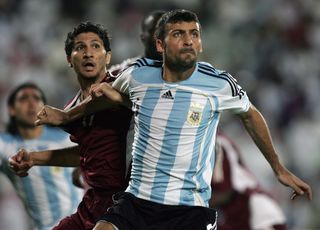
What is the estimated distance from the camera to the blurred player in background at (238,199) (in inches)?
326

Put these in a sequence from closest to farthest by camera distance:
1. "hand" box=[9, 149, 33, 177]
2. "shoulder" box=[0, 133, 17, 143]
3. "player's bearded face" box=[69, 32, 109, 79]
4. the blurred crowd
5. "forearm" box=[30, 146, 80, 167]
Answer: "player's bearded face" box=[69, 32, 109, 79] < "hand" box=[9, 149, 33, 177] < "forearm" box=[30, 146, 80, 167] < "shoulder" box=[0, 133, 17, 143] < the blurred crowd

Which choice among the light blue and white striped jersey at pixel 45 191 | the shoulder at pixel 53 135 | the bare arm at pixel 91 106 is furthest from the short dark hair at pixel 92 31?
the shoulder at pixel 53 135

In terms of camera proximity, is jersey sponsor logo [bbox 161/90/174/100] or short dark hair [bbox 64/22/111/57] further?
short dark hair [bbox 64/22/111/57]

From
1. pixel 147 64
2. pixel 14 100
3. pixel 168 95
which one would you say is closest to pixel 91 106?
pixel 147 64

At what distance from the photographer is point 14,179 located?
7461 mm

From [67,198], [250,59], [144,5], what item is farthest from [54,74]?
[67,198]

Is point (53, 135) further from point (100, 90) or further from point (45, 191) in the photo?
point (100, 90)

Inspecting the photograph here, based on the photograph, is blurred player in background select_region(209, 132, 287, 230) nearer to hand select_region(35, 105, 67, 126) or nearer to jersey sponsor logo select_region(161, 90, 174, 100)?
hand select_region(35, 105, 67, 126)

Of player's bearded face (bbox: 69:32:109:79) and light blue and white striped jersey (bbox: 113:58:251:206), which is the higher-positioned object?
player's bearded face (bbox: 69:32:109:79)

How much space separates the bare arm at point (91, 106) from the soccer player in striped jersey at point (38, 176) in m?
1.41

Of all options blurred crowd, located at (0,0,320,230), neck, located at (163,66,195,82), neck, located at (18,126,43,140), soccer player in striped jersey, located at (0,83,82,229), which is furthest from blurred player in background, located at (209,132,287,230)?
blurred crowd, located at (0,0,320,230)

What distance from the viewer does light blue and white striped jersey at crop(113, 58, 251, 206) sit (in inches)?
213

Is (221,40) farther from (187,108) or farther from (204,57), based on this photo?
(187,108)

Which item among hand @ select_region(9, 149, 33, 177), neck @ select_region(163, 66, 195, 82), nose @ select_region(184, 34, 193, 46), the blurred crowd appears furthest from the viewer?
the blurred crowd
